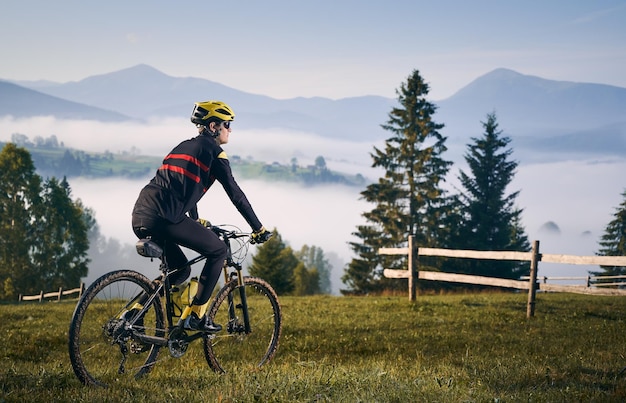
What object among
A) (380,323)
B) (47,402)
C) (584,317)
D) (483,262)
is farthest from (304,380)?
(483,262)

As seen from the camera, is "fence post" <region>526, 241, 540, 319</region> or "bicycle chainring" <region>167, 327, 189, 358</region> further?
"fence post" <region>526, 241, 540, 319</region>

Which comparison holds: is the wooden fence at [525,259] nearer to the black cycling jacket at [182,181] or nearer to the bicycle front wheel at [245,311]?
the bicycle front wheel at [245,311]

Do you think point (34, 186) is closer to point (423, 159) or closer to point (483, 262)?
point (423, 159)

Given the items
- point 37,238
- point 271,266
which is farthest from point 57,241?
point 271,266

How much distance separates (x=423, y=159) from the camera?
4756 cm

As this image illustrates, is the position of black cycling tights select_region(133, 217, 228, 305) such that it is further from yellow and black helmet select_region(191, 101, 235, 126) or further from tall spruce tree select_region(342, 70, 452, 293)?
tall spruce tree select_region(342, 70, 452, 293)

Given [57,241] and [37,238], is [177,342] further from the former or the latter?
[37,238]

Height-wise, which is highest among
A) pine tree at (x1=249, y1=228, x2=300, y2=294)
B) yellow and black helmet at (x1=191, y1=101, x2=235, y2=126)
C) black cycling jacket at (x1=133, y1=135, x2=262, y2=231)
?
yellow and black helmet at (x1=191, y1=101, x2=235, y2=126)

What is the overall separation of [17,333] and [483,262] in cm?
3674

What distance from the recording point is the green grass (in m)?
5.59

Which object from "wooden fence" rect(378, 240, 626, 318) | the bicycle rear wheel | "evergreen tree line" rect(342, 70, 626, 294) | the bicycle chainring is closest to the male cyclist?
the bicycle chainring

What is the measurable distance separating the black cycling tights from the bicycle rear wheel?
1.21ft

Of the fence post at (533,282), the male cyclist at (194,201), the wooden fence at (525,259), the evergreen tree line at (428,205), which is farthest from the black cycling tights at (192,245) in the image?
the evergreen tree line at (428,205)

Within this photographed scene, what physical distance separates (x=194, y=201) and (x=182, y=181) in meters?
0.25
